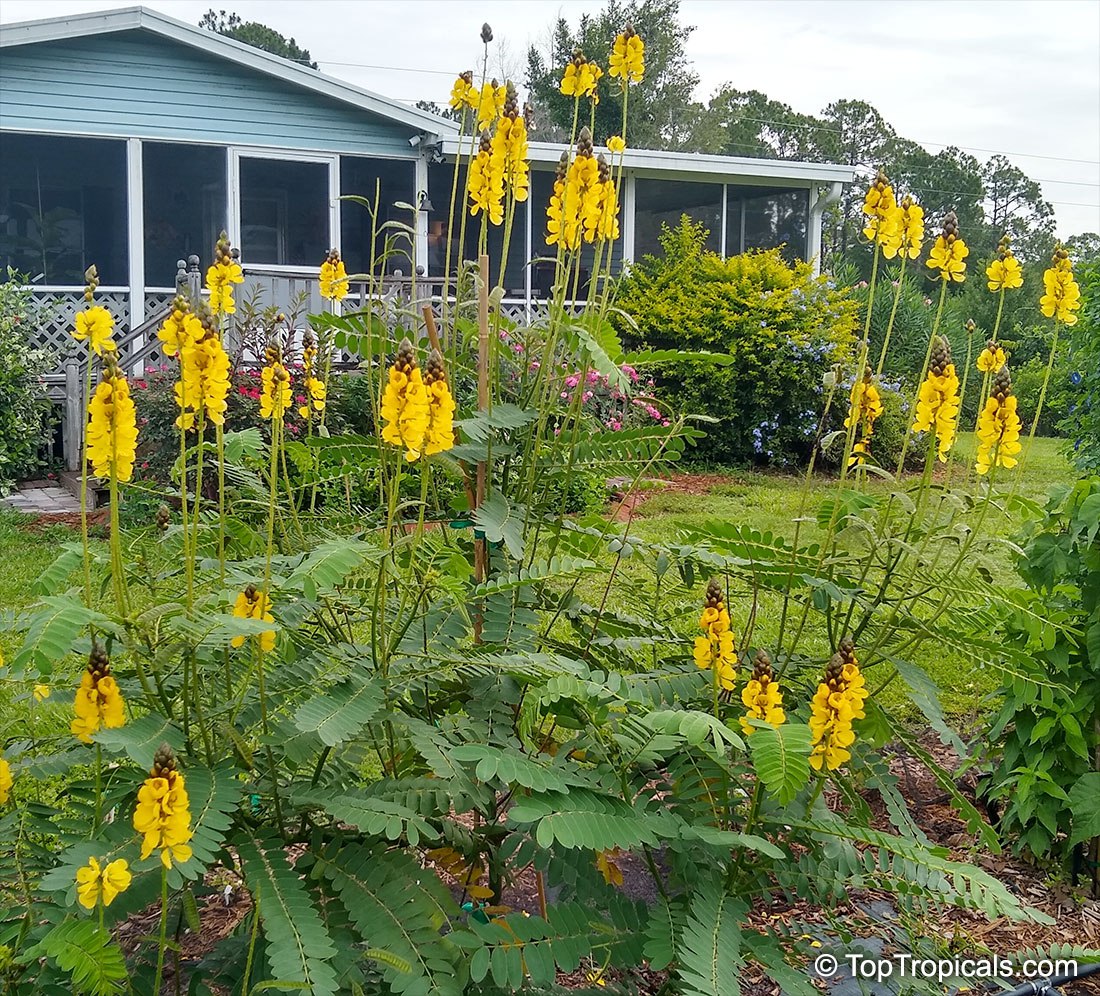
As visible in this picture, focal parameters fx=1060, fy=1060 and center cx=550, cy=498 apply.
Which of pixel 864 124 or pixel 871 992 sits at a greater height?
pixel 864 124

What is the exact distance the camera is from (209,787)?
1.60m

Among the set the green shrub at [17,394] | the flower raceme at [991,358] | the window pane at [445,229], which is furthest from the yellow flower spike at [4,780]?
the window pane at [445,229]

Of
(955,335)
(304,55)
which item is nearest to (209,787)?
(955,335)

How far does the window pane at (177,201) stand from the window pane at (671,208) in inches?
259

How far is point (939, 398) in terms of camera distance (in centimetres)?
212

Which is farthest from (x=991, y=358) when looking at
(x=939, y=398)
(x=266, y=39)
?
(x=266, y=39)

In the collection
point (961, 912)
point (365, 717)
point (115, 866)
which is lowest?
point (961, 912)

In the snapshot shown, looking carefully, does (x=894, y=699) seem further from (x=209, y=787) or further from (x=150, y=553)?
(x=209, y=787)

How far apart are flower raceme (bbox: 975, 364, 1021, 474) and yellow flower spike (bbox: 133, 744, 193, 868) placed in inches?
65.9

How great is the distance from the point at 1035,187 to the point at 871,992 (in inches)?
2125

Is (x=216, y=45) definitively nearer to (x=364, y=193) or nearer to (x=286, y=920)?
(x=364, y=193)

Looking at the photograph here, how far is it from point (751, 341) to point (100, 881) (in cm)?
1098

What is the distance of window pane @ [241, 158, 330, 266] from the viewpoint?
14117mm

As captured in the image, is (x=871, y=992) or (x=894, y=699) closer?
(x=871, y=992)
